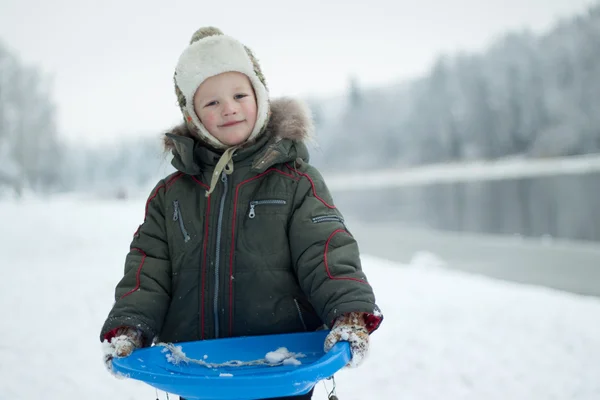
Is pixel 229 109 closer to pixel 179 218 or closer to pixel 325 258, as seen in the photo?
pixel 179 218

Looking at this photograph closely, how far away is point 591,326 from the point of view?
388cm

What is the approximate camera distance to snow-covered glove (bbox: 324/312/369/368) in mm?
1453

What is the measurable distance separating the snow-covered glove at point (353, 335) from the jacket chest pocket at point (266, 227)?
331 millimetres

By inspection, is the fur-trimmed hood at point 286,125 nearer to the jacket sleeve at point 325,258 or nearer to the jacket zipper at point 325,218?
the jacket sleeve at point 325,258

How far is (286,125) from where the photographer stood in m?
1.88

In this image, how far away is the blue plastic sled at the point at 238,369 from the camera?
127cm

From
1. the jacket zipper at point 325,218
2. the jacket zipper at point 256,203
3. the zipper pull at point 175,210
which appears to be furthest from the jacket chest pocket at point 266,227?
the zipper pull at point 175,210

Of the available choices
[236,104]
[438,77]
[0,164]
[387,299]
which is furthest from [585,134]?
[236,104]

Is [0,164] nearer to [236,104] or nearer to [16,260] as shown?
[16,260]

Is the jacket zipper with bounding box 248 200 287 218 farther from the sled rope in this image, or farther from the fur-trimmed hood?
the sled rope

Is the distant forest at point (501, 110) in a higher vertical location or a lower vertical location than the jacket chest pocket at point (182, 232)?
lower

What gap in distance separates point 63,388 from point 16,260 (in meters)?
4.11

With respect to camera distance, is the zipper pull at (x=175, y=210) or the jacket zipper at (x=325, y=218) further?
the zipper pull at (x=175, y=210)

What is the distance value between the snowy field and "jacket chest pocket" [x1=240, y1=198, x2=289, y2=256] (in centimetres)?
161
